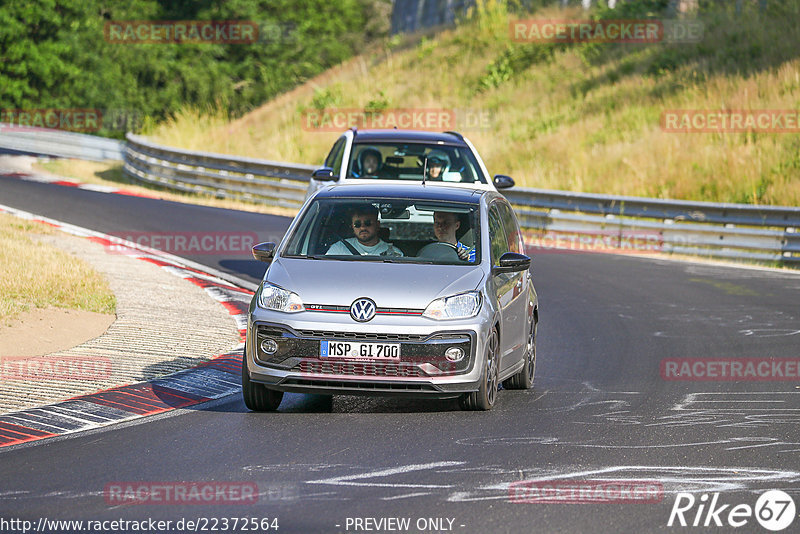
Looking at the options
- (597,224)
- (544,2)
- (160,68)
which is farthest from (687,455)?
(160,68)

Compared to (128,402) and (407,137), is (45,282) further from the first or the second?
(128,402)

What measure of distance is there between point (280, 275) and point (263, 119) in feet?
113

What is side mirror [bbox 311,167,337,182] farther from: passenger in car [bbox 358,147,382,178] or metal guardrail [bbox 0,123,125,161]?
metal guardrail [bbox 0,123,125,161]

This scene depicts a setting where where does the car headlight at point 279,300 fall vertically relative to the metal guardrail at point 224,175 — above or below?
above

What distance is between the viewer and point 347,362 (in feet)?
28.8

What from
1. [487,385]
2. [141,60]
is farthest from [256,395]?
[141,60]

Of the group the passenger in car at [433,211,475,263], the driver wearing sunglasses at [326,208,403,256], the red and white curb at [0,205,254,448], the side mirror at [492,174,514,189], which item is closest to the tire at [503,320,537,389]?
the passenger in car at [433,211,475,263]

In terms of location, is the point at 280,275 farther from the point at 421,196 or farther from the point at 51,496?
the point at 51,496

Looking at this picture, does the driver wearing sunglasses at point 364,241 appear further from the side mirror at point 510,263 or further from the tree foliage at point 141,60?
the tree foliage at point 141,60

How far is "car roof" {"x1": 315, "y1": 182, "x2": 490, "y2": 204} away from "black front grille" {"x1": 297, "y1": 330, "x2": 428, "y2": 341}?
160cm

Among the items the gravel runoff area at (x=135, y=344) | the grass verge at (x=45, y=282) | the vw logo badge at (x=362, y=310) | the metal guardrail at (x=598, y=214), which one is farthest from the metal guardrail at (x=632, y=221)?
the vw logo badge at (x=362, y=310)

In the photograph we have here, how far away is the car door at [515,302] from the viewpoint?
1002cm

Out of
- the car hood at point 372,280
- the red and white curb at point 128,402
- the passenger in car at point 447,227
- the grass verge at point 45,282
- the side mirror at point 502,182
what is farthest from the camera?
the side mirror at point 502,182

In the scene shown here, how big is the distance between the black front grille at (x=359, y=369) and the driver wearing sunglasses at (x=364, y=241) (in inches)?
48.4
